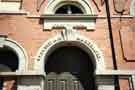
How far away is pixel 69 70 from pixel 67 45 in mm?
914

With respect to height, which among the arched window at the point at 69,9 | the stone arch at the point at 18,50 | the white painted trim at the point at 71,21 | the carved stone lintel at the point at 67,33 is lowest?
the stone arch at the point at 18,50

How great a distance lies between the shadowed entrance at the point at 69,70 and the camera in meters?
10.6

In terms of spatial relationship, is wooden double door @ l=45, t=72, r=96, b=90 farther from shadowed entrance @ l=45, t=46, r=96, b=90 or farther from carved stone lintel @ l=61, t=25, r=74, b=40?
carved stone lintel @ l=61, t=25, r=74, b=40

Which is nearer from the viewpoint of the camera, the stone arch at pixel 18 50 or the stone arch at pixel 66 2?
the stone arch at pixel 18 50

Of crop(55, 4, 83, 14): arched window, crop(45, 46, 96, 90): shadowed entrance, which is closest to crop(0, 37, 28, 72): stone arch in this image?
crop(45, 46, 96, 90): shadowed entrance

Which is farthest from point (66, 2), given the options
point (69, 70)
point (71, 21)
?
point (69, 70)

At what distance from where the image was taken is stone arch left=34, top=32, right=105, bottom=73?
10336 millimetres

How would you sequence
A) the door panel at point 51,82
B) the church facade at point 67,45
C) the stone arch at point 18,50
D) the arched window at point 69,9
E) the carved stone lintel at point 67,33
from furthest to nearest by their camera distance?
the arched window at point 69,9 → the carved stone lintel at point 67,33 → the door panel at point 51,82 → the stone arch at point 18,50 → the church facade at point 67,45

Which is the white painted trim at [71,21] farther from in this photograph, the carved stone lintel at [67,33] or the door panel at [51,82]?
the door panel at [51,82]

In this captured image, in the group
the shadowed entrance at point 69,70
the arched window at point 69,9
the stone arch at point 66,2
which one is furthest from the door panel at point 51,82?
the arched window at point 69,9

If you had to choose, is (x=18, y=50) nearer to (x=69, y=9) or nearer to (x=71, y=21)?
(x=71, y=21)

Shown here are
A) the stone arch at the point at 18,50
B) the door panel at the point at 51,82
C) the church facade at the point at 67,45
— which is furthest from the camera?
the door panel at the point at 51,82

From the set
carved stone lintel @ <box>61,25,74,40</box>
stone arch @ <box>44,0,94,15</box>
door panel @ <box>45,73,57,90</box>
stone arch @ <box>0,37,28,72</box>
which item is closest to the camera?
stone arch @ <box>0,37,28,72</box>

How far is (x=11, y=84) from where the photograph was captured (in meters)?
10.1
